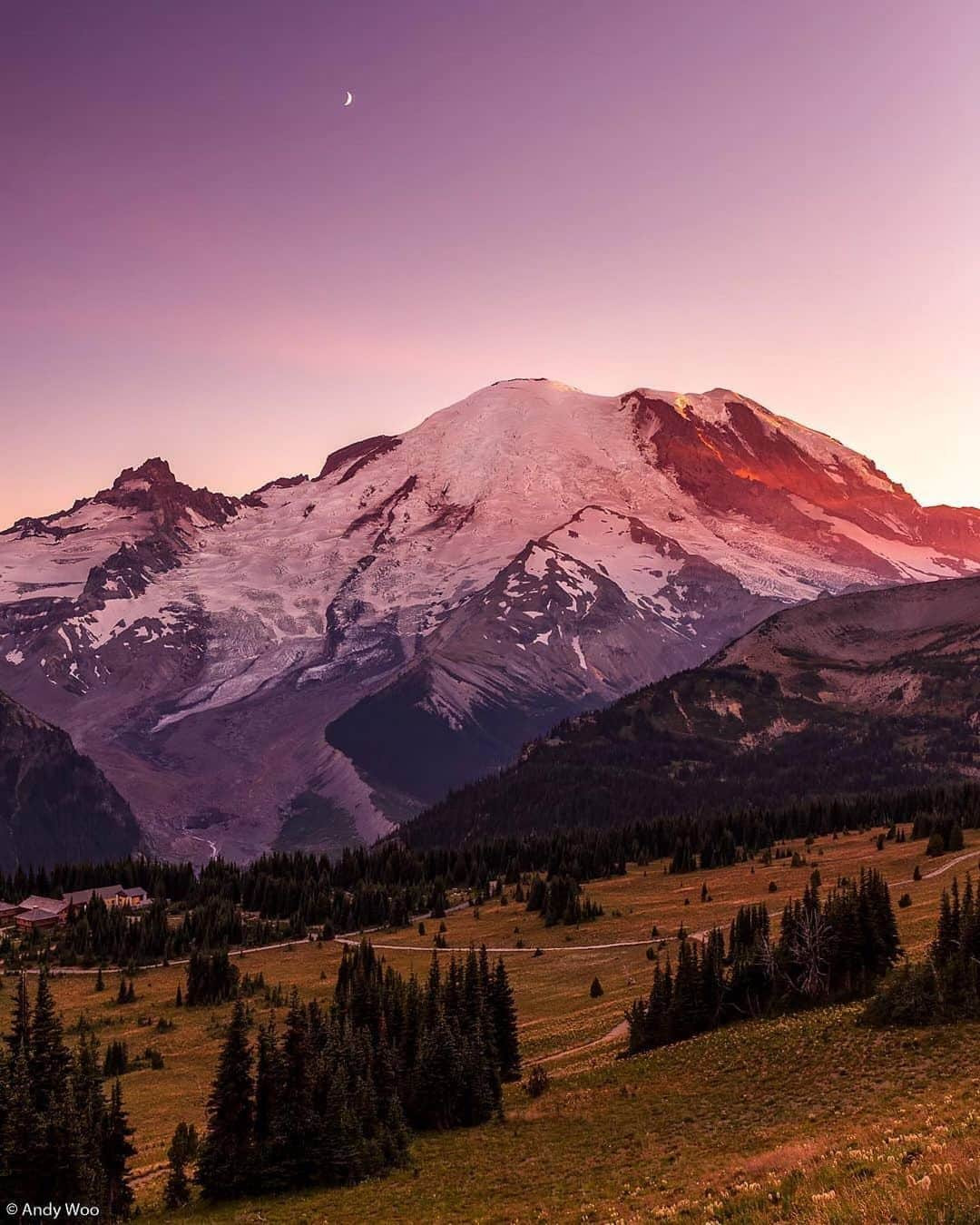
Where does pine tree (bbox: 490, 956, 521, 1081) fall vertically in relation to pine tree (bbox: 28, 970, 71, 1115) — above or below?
below

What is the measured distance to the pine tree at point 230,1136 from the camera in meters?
55.3

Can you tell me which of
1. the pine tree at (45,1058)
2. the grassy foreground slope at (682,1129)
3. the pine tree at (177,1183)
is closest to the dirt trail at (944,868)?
the grassy foreground slope at (682,1129)

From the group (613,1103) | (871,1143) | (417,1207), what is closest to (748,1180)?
(871,1143)

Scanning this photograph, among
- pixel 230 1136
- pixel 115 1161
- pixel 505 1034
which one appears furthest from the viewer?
pixel 505 1034

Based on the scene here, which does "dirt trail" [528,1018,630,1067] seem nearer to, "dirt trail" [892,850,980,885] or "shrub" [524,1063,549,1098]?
"shrub" [524,1063,549,1098]

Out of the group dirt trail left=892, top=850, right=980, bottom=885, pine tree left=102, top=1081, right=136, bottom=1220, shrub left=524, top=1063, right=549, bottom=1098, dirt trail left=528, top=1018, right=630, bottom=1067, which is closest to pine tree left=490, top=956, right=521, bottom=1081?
dirt trail left=528, top=1018, right=630, bottom=1067

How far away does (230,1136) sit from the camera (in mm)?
56250

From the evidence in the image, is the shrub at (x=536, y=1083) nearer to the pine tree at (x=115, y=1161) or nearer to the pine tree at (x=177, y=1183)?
the pine tree at (x=177, y=1183)

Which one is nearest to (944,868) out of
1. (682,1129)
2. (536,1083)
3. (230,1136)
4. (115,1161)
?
(536,1083)

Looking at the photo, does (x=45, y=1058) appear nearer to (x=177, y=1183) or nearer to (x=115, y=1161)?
(x=115, y=1161)

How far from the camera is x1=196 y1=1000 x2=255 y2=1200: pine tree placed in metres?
55.3

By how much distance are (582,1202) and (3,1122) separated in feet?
89.8

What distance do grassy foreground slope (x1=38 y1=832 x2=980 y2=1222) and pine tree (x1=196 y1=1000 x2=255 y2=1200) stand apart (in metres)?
2.06

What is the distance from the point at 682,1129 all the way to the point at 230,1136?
2324 centimetres
